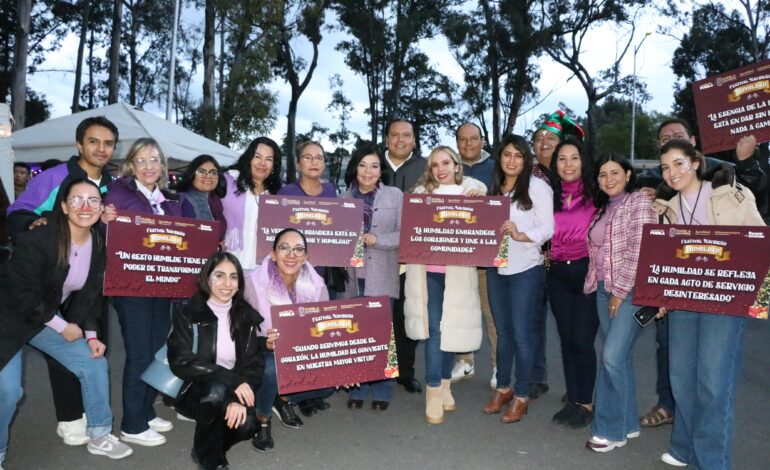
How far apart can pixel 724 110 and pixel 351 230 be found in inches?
112

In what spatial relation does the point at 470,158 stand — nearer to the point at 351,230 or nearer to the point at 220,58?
the point at 351,230

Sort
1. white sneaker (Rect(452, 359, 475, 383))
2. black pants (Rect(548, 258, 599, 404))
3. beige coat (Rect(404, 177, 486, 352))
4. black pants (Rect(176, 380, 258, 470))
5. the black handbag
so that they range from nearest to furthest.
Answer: black pants (Rect(176, 380, 258, 470)) → the black handbag → black pants (Rect(548, 258, 599, 404)) → beige coat (Rect(404, 177, 486, 352)) → white sneaker (Rect(452, 359, 475, 383))

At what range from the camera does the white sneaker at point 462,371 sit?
20.8 ft

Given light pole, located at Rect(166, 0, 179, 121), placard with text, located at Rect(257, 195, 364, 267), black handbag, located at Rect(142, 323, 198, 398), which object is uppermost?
light pole, located at Rect(166, 0, 179, 121)

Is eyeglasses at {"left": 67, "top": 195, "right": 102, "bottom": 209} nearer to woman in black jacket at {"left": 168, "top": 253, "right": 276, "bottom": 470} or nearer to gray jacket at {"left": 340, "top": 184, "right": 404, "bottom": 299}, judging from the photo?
woman in black jacket at {"left": 168, "top": 253, "right": 276, "bottom": 470}

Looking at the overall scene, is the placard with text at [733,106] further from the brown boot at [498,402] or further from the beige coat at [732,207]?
the brown boot at [498,402]

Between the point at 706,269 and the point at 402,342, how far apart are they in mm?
2830

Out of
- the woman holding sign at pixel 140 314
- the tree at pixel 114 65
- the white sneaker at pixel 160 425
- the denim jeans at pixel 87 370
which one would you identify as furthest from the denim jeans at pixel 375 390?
the tree at pixel 114 65

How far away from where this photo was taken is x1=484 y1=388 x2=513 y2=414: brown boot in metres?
5.29

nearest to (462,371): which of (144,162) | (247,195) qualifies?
(247,195)

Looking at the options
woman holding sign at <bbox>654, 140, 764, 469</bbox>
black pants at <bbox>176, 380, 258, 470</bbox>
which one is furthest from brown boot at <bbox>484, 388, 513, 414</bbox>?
black pants at <bbox>176, 380, 258, 470</bbox>

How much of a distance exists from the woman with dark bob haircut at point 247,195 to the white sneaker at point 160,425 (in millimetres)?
1301

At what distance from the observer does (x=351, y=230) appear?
16.5 ft

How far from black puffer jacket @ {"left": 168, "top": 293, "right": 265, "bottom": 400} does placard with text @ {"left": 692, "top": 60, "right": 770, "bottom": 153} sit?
3431 mm
